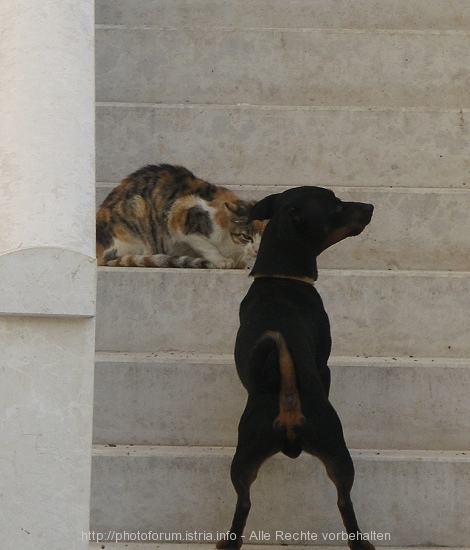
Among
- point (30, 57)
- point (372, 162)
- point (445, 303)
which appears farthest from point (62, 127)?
point (372, 162)

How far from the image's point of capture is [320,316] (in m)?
3.54

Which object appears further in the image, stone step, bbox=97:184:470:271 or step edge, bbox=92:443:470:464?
stone step, bbox=97:184:470:271

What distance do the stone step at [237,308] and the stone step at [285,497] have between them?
59 cm

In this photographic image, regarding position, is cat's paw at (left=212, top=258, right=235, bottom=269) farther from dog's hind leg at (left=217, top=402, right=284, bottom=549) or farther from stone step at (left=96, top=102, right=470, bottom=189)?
dog's hind leg at (left=217, top=402, right=284, bottom=549)

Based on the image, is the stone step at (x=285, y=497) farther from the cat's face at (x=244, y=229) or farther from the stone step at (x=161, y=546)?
the cat's face at (x=244, y=229)

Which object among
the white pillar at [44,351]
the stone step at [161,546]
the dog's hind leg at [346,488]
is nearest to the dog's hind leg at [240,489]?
the stone step at [161,546]

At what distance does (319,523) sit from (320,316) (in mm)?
713

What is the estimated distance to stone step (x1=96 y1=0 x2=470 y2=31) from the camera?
5.64m

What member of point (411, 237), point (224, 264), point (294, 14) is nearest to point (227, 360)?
point (224, 264)

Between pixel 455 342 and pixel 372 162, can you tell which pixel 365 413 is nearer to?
pixel 455 342

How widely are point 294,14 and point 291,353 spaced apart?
9.65 ft

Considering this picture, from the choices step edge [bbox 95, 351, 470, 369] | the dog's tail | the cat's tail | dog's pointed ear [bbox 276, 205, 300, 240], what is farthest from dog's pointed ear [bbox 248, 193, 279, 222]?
the dog's tail

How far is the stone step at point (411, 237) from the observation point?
4.54 meters

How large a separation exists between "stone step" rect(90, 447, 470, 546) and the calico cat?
4.38ft
